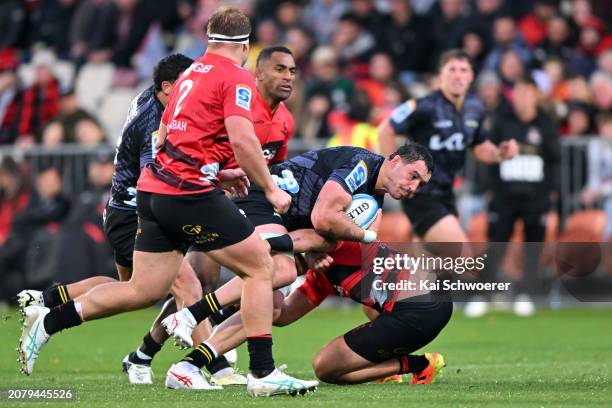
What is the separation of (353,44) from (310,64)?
876mm

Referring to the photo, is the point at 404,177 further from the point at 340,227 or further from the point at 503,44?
the point at 503,44

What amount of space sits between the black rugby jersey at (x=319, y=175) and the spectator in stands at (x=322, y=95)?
906 cm

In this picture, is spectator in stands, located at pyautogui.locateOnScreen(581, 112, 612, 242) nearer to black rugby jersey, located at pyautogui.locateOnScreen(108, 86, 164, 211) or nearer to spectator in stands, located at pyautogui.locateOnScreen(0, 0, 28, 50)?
black rugby jersey, located at pyautogui.locateOnScreen(108, 86, 164, 211)

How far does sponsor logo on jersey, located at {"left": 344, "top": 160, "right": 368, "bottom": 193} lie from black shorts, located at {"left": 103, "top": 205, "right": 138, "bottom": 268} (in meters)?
2.22

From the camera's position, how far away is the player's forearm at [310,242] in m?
9.62

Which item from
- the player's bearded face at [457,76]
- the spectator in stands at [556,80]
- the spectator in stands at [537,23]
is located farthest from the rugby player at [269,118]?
the spectator in stands at [537,23]

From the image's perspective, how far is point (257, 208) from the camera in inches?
424

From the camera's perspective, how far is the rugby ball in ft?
31.5

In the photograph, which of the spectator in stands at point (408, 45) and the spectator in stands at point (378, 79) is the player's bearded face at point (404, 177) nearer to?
the spectator in stands at point (378, 79)

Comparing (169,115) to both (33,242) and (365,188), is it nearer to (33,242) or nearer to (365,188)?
(365,188)

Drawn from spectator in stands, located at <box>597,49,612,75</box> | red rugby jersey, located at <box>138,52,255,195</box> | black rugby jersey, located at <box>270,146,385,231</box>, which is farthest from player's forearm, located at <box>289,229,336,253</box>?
spectator in stands, located at <box>597,49,612,75</box>

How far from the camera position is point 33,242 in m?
18.3

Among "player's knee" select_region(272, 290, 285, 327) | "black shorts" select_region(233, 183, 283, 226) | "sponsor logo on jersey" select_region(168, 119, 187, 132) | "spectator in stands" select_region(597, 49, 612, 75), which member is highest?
"sponsor logo on jersey" select_region(168, 119, 187, 132)

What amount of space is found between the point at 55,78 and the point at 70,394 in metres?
12.9
